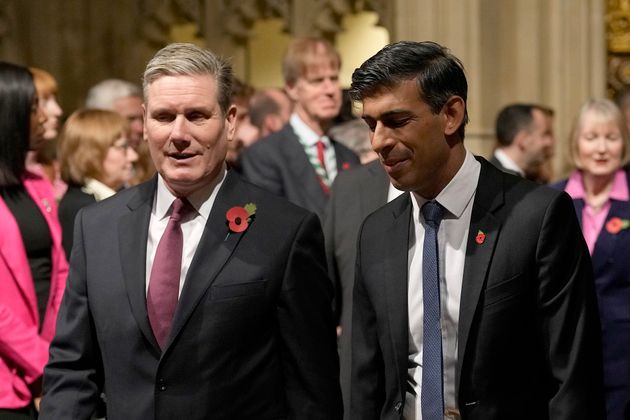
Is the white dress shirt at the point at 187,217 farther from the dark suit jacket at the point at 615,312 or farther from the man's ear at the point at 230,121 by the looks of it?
the dark suit jacket at the point at 615,312

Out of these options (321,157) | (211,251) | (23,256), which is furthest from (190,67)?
(321,157)

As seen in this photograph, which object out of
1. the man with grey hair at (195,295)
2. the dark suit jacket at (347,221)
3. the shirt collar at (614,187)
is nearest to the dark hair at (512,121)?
the shirt collar at (614,187)

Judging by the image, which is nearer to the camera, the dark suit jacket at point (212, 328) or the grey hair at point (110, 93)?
the dark suit jacket at point (212, 328)

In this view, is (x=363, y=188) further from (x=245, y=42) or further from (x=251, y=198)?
(x=245, y=42)

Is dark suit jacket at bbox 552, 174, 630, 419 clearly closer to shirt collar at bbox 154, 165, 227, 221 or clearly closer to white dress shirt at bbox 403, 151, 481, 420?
white dress shirt at bbox 403, 151, 481, 420

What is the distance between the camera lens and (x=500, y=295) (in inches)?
131

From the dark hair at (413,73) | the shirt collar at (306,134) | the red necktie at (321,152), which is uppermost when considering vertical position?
the dark hair at (413,73)

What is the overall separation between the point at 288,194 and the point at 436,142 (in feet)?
8.93

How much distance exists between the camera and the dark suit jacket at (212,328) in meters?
3.47

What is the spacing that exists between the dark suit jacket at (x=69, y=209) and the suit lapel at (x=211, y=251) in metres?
1.89

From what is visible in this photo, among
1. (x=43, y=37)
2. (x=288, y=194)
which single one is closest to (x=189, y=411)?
(x=288, y=194)

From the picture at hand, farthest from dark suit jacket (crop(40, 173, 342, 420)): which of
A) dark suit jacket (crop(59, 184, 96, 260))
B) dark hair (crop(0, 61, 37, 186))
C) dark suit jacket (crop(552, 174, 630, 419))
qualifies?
dark suit jacket (crop(552, 174, 630, 419))

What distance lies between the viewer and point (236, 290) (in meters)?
3.51

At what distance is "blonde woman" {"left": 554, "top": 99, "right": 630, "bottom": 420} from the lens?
19.6 feet
